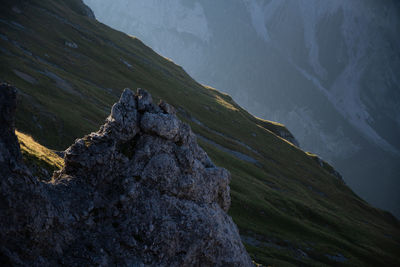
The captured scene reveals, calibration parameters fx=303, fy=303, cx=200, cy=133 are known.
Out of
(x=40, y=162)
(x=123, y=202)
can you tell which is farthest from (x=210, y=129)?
(x=123, y=202)

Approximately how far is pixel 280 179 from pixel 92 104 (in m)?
62.0

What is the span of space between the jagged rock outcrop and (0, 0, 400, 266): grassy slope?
80.4ft

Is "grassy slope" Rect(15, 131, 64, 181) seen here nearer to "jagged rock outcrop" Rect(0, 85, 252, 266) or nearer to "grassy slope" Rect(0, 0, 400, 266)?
"jagged rock outcrop" Rect(0, 85, 252, 266)

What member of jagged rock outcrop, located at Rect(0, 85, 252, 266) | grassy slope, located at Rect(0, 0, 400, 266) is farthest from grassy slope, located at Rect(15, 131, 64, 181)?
grassy slope, located at Rect(0, 0, 400, 266)

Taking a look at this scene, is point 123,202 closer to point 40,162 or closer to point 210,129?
point 40,162

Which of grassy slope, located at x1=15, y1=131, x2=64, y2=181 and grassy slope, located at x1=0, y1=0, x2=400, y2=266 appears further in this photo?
grassy slope, located at x1=0, y1=0, x2=400, y2=266

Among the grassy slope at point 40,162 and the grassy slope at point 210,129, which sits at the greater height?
the grassy slope at point 210,129

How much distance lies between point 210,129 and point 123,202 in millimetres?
94959

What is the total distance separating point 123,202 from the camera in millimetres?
21281

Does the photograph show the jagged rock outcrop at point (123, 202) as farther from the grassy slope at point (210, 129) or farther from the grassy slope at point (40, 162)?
the grassy slope at point (210, 129)

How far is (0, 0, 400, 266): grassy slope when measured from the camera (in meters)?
55.0

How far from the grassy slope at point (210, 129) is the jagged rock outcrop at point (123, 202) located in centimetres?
2450

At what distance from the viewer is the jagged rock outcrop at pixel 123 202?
54.2 feet

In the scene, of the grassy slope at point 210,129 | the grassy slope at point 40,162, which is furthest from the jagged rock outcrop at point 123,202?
the grassy slope at point 210,129
